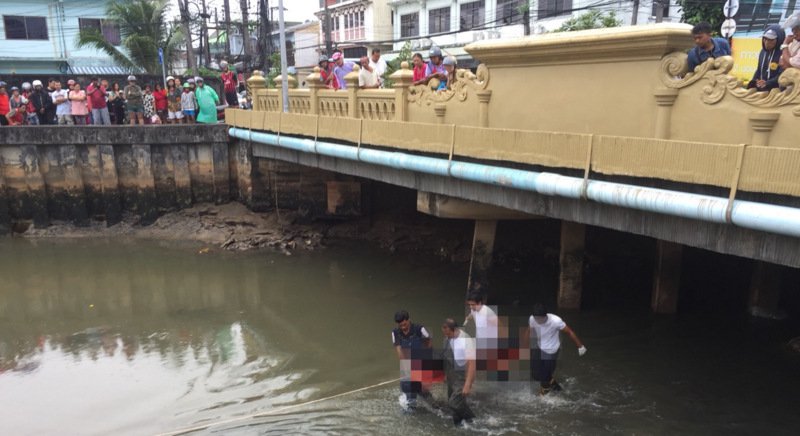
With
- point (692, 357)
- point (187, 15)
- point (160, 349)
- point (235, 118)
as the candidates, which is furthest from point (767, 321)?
point (187, 15)

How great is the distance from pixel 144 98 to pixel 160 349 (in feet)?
33.0

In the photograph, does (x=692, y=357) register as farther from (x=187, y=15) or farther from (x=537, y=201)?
(x=187, y=15)

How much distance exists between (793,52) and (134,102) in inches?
609

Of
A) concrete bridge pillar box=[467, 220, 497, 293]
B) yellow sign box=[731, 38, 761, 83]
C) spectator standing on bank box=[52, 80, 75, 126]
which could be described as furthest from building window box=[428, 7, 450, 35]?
concrete bridge pillar box=[467, 220, 497, 293]

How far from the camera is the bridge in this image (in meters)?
5.35

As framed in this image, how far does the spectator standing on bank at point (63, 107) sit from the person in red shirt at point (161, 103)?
2.22m

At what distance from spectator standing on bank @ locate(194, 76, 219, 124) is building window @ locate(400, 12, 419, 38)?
71.2ft

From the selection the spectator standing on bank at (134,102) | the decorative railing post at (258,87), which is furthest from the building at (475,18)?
the spectator standing on bank at (134,102)

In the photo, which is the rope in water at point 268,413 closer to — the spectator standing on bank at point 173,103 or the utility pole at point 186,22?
the spectator standing on bank at point 173,103

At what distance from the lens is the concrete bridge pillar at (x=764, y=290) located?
9179 mm

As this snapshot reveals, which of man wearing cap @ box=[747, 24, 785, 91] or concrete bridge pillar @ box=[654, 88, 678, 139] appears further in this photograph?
concrete bridge pillar @ box=[654, 88, 678, 139]

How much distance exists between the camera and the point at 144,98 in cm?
1689

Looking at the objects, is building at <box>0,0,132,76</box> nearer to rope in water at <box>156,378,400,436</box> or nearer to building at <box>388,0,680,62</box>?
building at <box>388,0,680,62</box>

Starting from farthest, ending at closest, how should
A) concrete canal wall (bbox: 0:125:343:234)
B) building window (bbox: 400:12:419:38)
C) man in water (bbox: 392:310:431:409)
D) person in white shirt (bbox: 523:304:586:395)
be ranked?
building window (bbox: 400:12:419:38) < concrete canal wall (bbox: 0:125:343:234) < person in white shirt (bbox: 523:304:586:395) < man in water (bbox: 392:310:431:409)
